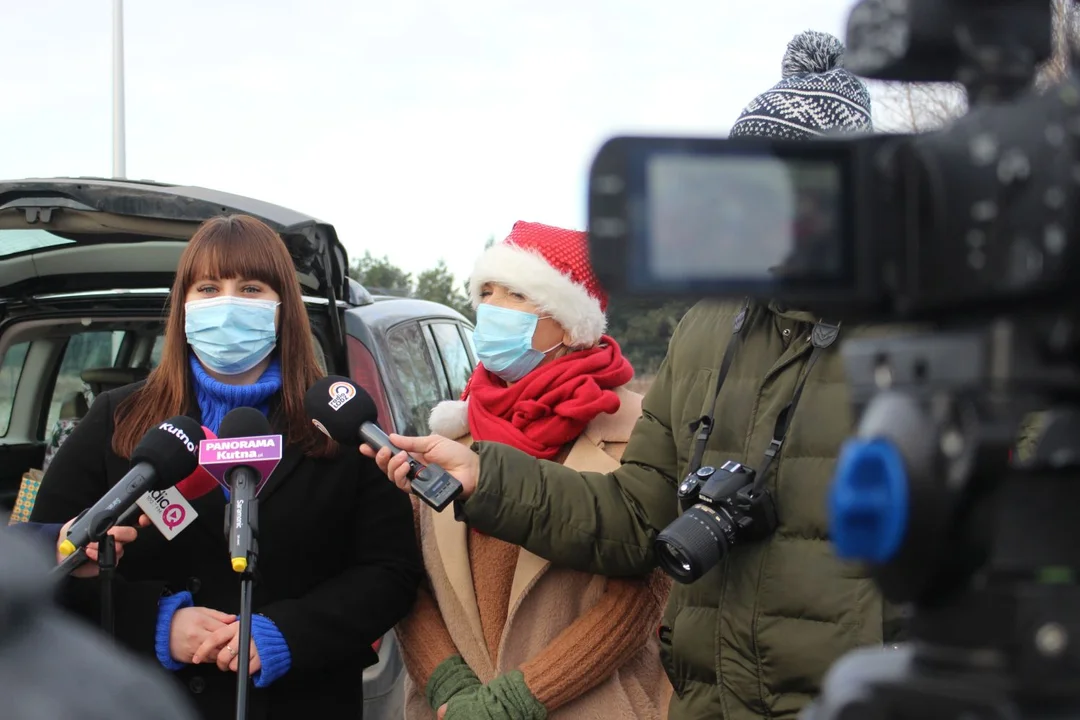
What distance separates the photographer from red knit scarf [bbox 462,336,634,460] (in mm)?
3059

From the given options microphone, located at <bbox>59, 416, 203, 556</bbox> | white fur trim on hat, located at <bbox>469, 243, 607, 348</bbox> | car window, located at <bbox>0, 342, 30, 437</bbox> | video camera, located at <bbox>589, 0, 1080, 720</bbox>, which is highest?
video camera, located at <bbox>589, 0, 1080, 720</bbox>

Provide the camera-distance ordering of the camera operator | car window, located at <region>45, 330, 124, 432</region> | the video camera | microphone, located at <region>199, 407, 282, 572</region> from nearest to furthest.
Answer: the video camera < the camera operator < microphone, located at <region>199, 407, 282, 572</region> < car window, located at <region>45, 330, 124, 432</region>

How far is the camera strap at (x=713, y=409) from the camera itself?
2.32 m

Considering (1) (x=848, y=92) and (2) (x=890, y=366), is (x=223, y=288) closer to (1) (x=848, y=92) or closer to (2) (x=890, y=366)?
(1) (x=848, y=92)

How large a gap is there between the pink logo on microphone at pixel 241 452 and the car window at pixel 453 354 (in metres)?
3.17

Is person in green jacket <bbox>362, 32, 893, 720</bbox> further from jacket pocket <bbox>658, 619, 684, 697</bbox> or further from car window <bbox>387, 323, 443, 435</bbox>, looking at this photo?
car window <bbox>387, 323, 443, 435</bbox>

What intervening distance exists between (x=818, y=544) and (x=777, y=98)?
0.93 metres

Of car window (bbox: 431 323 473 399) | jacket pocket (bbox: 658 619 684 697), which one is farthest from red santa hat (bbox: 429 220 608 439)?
A: car window (bbox: 431 323 473 399)

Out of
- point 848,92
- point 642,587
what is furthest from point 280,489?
point 848,92

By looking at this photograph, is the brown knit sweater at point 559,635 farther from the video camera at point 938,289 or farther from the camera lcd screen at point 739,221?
the camera lcd screen at point 739,221

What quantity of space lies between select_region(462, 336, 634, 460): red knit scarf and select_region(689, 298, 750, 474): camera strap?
709 mm

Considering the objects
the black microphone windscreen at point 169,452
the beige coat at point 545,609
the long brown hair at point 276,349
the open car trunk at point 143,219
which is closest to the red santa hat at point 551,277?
the beige coat at point 545,609

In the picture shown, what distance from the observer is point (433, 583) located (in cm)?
308

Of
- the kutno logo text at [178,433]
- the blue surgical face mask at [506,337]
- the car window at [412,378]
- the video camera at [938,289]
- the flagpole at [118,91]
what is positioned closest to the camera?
the video camera at [938,289]
